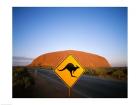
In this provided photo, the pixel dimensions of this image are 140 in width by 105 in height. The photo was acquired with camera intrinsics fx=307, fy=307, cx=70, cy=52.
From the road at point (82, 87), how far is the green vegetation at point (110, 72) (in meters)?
0.10

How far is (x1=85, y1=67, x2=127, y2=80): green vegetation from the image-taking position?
7.46m

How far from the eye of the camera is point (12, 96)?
24.3 feet

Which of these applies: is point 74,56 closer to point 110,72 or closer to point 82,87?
point 82,87

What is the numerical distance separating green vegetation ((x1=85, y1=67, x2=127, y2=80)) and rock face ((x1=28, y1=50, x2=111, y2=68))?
13 cm

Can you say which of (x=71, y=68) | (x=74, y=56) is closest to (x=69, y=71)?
(x=71, y=68)

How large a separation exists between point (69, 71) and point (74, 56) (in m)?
0.38

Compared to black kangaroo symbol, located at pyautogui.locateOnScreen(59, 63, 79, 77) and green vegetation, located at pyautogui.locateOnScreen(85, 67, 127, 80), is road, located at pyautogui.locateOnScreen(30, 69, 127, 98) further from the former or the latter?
black kangaroo symbol, located at pyautogui.locateOnScreen(59, 63, 79, 77)

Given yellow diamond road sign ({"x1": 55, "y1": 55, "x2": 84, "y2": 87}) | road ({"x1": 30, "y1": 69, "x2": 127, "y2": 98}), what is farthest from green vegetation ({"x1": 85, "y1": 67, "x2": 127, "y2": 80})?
yellow diamond road sign ({"x1": 55, "y1": 55, "x2": 84, "y2": 87})

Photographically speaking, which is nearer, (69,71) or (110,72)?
(69,71)

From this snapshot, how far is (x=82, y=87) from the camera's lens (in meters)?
7.45

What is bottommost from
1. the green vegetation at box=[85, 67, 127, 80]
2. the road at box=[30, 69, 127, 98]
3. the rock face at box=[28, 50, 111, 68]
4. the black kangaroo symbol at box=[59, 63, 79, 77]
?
the road at box=[30, 69, 127, 98]
